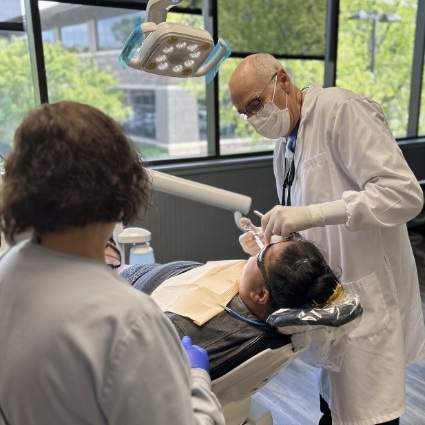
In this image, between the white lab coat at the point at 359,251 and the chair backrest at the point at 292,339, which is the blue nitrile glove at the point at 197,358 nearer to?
the chair backrest at the point at 292,339

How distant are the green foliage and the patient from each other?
1.46m

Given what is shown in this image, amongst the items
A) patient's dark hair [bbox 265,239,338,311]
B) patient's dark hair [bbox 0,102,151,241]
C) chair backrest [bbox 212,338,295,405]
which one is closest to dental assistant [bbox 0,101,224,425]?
patient's dark hair [bbox 0,102,151,241]

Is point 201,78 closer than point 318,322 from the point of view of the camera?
No

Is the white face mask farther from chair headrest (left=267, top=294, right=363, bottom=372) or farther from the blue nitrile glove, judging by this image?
the blue nitrile glove

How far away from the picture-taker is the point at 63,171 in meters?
0.54

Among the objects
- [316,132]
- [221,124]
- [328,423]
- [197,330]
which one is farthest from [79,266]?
[221,124]

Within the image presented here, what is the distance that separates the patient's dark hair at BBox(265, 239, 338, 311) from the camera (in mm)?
1085

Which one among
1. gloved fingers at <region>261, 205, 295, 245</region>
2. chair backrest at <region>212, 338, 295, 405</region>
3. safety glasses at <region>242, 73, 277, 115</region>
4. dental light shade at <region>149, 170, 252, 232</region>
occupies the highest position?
safety glasses at <region>242, 73, 277, 115</region>

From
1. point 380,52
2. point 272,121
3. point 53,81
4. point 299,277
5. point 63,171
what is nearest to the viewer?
point 63,171

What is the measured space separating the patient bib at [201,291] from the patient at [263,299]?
2cm

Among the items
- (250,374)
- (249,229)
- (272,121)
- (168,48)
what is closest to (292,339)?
(250,374)

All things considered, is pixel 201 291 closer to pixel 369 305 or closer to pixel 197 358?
pixel 197 358

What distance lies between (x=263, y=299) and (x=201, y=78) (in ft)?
7.30

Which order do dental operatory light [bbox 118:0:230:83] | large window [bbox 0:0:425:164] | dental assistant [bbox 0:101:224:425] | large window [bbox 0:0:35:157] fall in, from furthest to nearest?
1. large window [bbox 0:0:425:164]
2. large window [bbox 0:0:35:157]
3. dental operatory light [bbox 118:0:230:83]
4. dental assistant [bbox 0:101:224:425]
